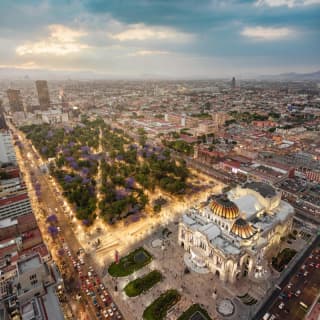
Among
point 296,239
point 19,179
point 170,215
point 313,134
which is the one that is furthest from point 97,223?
point 313,134

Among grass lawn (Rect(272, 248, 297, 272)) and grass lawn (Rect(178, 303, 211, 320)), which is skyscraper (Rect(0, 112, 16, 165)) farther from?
grass lawn (Rect(272, 248, 297, 272))

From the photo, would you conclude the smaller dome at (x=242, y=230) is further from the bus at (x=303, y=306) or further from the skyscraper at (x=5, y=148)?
the skyscraper at (x=5, y=148)

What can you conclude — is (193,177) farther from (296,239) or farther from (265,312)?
(265,312)

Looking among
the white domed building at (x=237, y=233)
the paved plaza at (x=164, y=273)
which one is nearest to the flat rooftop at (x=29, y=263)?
the paved plaza at (x=164, y=273)

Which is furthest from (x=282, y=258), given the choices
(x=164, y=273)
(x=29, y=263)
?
(x=29, y=263)

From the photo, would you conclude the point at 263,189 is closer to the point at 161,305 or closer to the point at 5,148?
the point at 161,305

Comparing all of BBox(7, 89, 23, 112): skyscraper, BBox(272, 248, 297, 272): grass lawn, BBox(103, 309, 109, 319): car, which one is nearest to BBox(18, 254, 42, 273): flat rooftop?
BBox(103, 309, 109, 319): car
